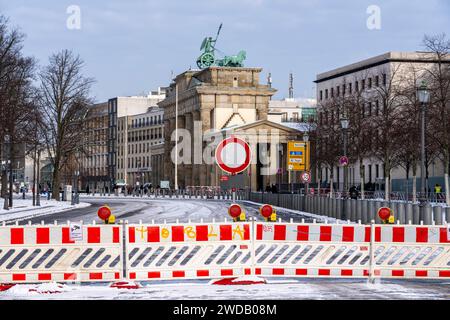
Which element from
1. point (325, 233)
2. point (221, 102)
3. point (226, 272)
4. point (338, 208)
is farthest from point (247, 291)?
point (221, 102)

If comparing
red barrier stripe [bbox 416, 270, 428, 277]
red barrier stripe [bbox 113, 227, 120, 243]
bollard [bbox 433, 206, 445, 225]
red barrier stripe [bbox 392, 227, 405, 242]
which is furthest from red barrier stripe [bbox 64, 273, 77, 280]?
bollard [bbox 433, 206, 445, 225]

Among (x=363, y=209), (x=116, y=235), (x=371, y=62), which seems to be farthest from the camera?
(x=371, y=62)

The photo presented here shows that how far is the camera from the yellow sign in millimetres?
67500

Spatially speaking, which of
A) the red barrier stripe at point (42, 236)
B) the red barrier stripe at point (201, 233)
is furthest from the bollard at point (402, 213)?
the red barrier stripe at point (42, 236)

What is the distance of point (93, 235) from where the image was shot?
18422 millimetres

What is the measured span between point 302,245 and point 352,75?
381ft

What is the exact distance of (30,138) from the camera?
227 ft

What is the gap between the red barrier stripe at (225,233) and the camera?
62.3 feet

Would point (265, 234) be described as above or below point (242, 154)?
below

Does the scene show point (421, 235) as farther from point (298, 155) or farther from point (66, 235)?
point (298, 155)

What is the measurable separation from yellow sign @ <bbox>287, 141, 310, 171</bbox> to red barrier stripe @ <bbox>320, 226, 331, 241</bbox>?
4799 centimetres

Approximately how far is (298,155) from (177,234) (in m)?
49.6

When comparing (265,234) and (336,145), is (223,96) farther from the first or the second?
(265,234)
